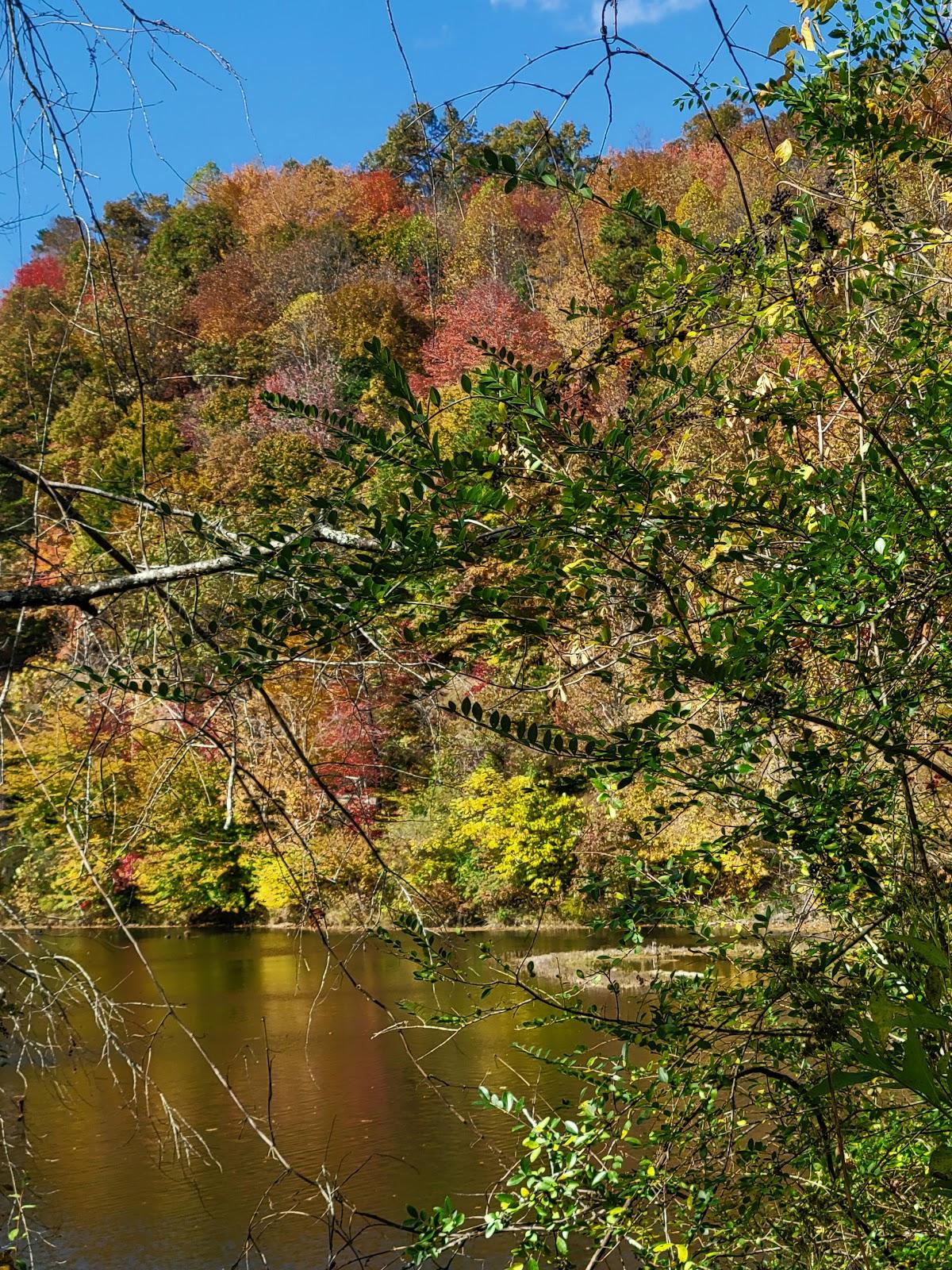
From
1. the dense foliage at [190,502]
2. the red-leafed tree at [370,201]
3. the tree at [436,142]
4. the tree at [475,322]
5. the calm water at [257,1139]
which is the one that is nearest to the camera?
the tree at [436,142]

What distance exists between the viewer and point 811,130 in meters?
2.24

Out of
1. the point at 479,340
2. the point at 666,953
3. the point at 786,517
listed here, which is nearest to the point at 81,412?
the point at 479,340

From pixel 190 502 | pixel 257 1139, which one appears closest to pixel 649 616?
pixel 190 502

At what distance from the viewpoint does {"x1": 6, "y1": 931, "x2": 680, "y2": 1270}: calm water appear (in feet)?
22.0

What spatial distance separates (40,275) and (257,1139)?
767 centimetres

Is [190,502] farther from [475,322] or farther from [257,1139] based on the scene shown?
[475,322]

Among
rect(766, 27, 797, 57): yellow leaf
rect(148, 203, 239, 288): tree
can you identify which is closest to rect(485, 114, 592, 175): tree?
rect(766, 27, 797, 57): yellow leaf

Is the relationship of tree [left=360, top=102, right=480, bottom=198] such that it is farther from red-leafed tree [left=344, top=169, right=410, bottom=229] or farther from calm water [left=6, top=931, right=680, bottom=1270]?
red-leafed tree [left=344, top=169, right=410, bottom=229]

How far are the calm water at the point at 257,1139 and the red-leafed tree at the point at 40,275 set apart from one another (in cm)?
315

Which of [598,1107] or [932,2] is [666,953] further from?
[932,2]

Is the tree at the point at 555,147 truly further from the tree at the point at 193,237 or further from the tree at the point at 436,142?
the tree at the point at 193,237

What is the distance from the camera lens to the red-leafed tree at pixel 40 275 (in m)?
2.04

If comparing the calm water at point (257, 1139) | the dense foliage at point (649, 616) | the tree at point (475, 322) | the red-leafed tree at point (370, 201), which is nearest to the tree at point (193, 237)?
the dense foliage at point (649, 616)

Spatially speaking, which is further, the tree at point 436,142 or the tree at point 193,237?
the tree at point 193,237
